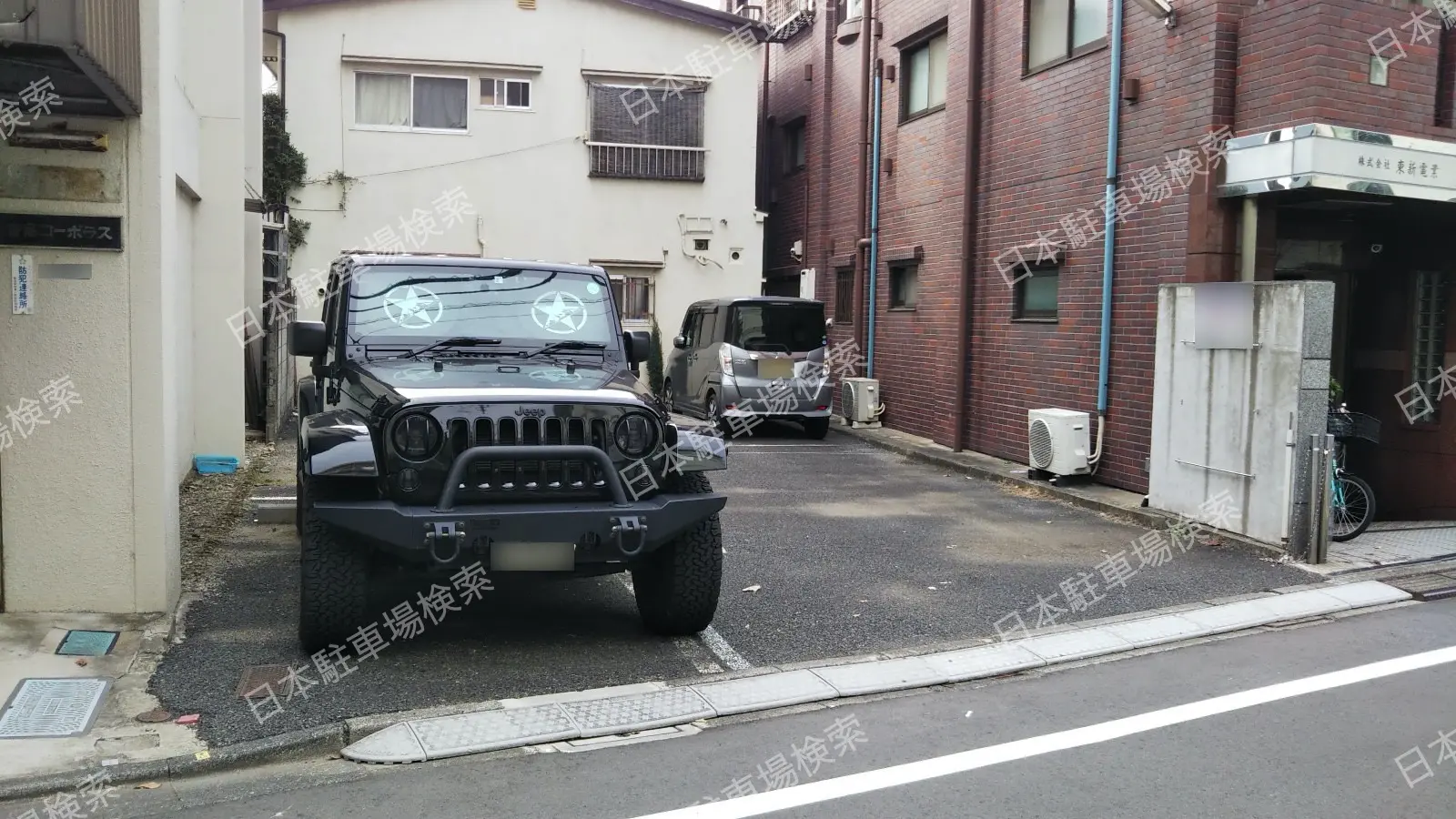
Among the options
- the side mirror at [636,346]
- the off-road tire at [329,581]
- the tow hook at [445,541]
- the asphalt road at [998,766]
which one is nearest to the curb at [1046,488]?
the asphalt road at [998,766]

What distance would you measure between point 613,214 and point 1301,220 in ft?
35.6

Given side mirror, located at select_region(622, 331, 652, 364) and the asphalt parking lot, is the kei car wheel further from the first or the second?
side mirror, located at select_region(622, 331, 652, 364)

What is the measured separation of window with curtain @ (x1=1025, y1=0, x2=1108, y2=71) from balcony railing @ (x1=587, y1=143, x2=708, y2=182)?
23.7 feet

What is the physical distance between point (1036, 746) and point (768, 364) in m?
10.1

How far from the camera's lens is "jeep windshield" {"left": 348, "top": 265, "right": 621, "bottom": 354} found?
636 centimetres

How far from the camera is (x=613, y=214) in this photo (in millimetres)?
18328

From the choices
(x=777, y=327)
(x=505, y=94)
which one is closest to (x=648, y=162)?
(x=505, y=94)

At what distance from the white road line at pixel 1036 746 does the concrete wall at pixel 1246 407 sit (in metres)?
2.36

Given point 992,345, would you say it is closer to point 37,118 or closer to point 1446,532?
point 1446,532

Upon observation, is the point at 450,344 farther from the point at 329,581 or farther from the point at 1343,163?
the point at 1343,163

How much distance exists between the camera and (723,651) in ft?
19.5

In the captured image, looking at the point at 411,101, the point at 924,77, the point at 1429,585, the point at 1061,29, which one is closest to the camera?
the point at 1429,585

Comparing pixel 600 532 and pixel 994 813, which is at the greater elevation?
pixel 600 532

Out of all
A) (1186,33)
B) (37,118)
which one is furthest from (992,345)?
(37,118)
